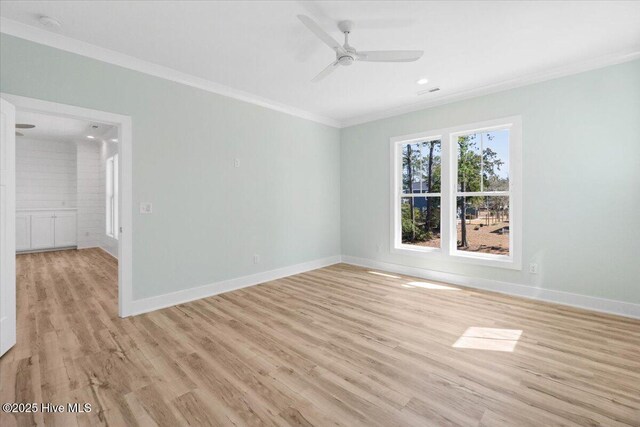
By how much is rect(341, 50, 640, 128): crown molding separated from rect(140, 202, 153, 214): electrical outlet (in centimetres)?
379

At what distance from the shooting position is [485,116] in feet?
12.9

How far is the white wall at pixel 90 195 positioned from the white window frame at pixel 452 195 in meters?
6.98

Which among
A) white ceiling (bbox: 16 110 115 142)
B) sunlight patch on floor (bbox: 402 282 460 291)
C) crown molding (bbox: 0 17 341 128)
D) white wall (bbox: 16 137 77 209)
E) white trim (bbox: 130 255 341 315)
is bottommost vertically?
sunlight patch on floor (bbox: 402 282 460 291)

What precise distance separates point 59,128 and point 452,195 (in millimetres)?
7733

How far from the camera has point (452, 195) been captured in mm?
4312

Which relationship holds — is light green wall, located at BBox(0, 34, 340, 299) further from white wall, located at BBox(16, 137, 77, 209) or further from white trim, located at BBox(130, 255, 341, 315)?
white wall, located at BBox(16, 137, 77, 209)

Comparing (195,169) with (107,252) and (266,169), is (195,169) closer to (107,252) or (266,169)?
(266,169)

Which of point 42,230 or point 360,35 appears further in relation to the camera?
point 42,230

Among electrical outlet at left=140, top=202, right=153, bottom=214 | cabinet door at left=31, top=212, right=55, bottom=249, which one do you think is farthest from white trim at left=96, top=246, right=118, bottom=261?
electrical outlet at left=140, top=202, right=153, bottom=214

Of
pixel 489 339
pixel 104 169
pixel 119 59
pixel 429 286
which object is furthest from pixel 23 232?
pixel 489 339

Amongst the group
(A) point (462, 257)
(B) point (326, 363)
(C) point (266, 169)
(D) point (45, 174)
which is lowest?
(B) point (326, 363)

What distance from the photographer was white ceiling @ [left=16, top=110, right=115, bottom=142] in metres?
5.25

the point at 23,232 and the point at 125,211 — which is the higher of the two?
the point at 125,211

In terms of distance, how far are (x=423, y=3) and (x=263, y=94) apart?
8.18ft
